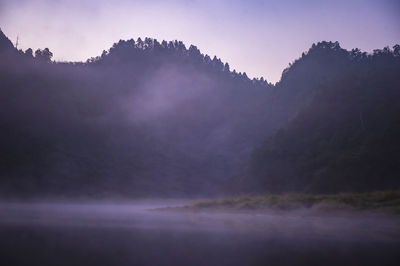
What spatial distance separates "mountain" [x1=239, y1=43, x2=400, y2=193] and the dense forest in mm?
131

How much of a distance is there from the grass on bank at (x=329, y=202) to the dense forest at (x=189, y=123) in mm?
9980

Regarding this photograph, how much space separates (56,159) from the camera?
6353 cm

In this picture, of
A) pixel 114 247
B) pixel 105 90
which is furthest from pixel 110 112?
pixel 114 247

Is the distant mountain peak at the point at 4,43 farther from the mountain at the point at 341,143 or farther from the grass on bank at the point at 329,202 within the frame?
the grass on bank at the point at 329,202

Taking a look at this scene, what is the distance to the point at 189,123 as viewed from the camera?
277 ft

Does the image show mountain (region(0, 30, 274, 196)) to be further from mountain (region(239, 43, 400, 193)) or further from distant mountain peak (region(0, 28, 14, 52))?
mountain (region(239, 43, 400, 193))

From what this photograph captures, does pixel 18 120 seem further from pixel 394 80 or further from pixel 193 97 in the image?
pixel 394 80

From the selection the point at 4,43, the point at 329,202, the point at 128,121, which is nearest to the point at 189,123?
the point at 128,121

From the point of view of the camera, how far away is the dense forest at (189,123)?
36625 millimetres

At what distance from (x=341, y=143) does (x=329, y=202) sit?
21304 millimetres

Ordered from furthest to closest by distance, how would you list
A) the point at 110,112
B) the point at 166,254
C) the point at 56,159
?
1. the point at 110,112
2. the point at 56,159
3. the point at 166,254

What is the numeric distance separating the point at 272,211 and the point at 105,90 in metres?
72.3

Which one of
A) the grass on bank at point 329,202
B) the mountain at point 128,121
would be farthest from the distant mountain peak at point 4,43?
the grass on bank at point 329,202

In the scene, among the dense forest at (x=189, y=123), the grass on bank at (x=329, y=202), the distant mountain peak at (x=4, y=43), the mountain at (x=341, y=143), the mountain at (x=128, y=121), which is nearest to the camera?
the grass on bank at (x=329, y=202)
